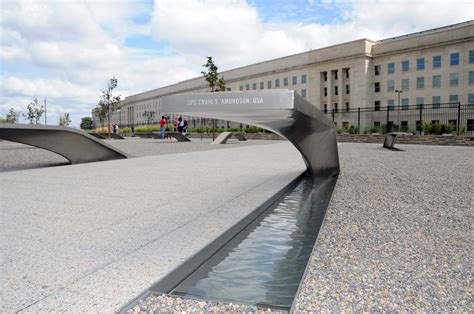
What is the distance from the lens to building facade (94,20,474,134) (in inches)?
1855

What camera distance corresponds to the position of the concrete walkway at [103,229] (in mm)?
2365

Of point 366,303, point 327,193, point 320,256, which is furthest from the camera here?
point 327,193

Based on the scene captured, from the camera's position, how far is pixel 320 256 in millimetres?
3010

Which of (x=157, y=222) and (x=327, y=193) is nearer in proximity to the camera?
(x=157, y=222)

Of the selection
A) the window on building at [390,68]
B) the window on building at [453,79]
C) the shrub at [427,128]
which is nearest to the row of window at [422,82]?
the window on building at [453,79]

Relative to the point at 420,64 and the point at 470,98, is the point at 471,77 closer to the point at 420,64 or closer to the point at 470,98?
the point at 470,98

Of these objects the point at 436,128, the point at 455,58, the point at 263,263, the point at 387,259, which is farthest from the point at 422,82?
the point at 263,263

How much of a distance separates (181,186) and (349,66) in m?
54.8

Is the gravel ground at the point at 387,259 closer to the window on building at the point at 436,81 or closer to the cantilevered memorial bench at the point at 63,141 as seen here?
the cantilevered memorial bench at the point at 63,141

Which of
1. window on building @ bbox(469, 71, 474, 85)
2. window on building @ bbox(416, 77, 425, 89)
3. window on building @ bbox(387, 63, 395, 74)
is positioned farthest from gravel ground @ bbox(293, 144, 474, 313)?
window on building @ bbox(387, 63, 395, 74)

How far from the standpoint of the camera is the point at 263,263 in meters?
2.98

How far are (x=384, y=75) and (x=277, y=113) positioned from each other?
5635 centimetres

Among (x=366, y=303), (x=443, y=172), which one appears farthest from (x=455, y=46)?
(x=366, y=303)

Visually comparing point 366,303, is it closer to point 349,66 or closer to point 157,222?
point 157,222
